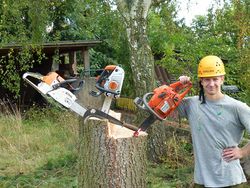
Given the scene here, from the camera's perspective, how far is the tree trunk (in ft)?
21.4

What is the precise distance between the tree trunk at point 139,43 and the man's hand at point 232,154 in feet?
12.0

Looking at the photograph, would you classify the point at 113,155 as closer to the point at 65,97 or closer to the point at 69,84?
the point at 65,97

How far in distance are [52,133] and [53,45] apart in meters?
4.32

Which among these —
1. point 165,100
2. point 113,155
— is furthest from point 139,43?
point 165,100

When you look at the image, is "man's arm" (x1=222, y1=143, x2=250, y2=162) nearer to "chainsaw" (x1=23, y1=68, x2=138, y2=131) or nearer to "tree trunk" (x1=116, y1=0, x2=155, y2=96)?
"chainsaw" (x1=23, y1=68, x2=138, y2=131)

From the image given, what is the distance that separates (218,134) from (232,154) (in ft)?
0.55

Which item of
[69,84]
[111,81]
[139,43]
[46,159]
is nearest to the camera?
[111,81]

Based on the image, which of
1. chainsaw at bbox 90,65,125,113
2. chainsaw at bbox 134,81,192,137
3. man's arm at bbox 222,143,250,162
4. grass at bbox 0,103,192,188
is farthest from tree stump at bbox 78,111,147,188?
grass at bbox 0,103,192,188

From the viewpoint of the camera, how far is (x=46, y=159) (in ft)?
23.6

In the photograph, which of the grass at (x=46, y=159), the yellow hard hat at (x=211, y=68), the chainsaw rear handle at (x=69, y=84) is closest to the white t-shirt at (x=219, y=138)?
the yellow hard hat at (x=211, y=68)

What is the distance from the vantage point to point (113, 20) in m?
9.14

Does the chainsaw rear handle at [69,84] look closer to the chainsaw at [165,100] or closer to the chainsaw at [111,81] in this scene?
the chainsaw at [111,81]

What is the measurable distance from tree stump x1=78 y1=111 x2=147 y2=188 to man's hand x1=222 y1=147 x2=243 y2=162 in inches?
37.2

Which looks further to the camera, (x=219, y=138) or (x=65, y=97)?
(x=65, y=97)
